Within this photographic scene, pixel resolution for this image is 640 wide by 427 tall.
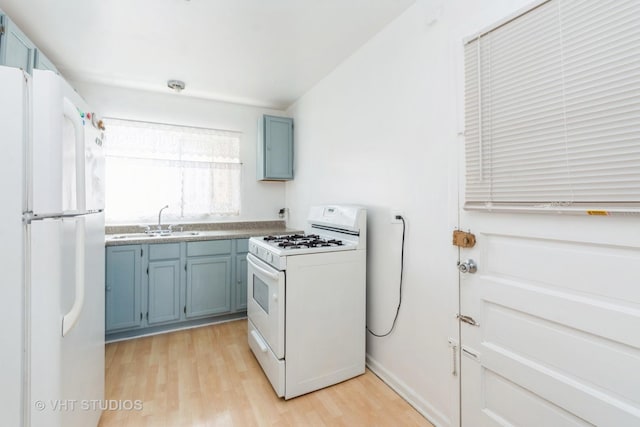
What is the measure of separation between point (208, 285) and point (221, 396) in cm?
137

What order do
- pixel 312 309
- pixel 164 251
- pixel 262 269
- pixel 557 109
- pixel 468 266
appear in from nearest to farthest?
1. pixel 557 109
2. pixel 468 266
3. pixel 312 309
4. pixel 262 269
5. pixel 164 251

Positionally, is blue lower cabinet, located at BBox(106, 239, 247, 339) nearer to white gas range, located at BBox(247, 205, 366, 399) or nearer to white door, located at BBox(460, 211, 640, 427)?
white gas range, located at BBox(247, 205, 366, 399)

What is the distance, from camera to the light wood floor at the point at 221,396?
1.71 m

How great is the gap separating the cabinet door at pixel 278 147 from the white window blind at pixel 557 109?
101 inches

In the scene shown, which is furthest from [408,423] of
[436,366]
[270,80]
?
[270,80]

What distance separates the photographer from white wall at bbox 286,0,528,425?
157cm

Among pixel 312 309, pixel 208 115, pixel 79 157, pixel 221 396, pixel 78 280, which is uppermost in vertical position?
pixel 208 115

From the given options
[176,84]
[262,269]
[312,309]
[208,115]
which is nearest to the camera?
[312,309]

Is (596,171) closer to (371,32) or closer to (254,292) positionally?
(371,32)

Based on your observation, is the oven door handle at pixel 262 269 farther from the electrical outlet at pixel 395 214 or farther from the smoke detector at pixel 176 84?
the smoke detector at pixel 176 84

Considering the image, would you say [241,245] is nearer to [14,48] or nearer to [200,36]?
[200,36]

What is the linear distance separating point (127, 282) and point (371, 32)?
A: 3112 mm

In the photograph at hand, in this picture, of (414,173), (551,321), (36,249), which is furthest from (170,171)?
(551,321)

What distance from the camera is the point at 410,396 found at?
1.85 meters
